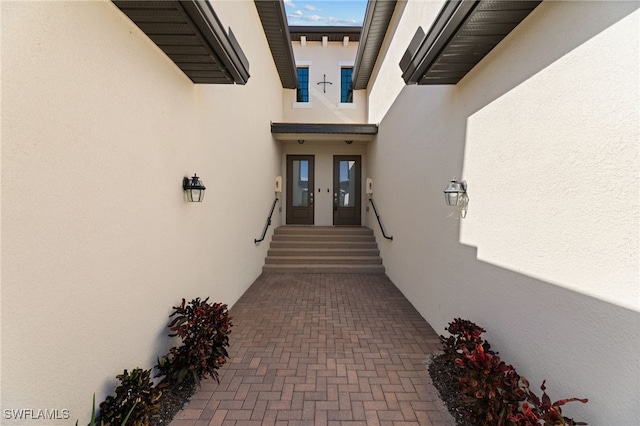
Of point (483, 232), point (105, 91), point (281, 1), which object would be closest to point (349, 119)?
point (281, 1)

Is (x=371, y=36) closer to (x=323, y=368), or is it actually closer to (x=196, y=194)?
(x=196, y=194)

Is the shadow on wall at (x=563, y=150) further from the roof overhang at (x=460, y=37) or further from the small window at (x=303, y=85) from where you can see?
the small window at (x=303, y=85)

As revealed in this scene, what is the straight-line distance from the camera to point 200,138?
3012 millimetres

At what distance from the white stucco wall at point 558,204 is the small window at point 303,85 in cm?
730

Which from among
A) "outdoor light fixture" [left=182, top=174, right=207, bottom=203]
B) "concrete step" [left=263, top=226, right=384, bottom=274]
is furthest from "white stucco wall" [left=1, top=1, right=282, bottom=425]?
"concrete step" [left=263, top=226, right=384, bottom=274]

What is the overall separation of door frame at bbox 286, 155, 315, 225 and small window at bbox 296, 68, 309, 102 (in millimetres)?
2407

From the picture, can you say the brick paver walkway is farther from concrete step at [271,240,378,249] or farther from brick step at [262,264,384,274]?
concrete step at [271,240,378,249]

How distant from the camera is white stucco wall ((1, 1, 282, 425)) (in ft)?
4.00

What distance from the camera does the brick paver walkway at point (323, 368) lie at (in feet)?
6.64

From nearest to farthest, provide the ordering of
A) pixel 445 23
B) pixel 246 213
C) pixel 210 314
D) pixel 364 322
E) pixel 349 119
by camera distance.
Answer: pixel 445 23, pixel 210 314, pixel 364 322, pixel 246 213, pixel 349 119

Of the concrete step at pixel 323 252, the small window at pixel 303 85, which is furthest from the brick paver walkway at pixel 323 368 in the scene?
the small window at pixel 303 85

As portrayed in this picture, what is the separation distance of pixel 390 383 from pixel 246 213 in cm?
359

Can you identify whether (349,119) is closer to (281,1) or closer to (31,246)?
(281,1)

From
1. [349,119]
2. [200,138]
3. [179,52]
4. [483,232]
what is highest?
[349,119]
